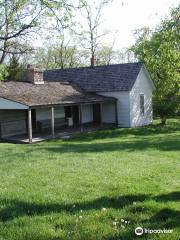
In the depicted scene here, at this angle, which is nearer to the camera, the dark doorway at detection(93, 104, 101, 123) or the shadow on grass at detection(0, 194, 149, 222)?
the shadow on grass at detection(0, 194, 149, 222)

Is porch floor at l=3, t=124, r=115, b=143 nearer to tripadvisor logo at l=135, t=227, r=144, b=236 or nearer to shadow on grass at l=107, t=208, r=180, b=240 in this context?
shadow on grass at l=107, t=208, r=180, b=240

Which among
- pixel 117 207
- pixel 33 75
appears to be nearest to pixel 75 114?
pixel 33 75

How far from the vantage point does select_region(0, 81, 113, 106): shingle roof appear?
24.9 metres

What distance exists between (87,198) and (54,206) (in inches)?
32.7

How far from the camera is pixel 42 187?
9.02 m

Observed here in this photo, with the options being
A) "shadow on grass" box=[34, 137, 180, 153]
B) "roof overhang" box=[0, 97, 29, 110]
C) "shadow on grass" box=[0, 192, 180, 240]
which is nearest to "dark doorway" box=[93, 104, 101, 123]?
"roof overhang" box=[0, 97, 29, 110]

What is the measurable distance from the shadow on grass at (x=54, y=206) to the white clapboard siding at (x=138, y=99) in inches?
986

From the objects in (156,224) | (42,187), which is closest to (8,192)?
(42,187)

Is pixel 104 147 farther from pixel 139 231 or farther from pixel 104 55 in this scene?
pixel 104 55

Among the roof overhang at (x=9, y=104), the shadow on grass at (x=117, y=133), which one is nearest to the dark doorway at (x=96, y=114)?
the shadow on grass at (x=117, y=133)

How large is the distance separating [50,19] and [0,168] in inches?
295

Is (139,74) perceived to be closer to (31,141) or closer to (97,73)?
(97,73)

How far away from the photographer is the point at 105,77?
3403 cm

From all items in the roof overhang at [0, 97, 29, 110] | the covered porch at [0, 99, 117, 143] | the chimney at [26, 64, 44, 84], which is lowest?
the covered porch at [0, 99, 117, 143]
